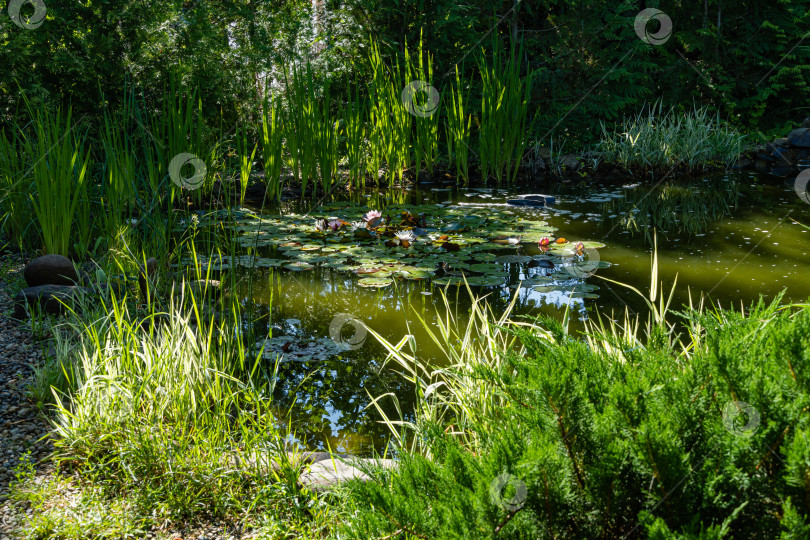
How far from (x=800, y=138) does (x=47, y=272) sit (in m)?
8.63

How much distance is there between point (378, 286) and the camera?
3588 millimetres

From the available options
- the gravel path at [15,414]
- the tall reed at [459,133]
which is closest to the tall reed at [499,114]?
the tall reed at [459,133]

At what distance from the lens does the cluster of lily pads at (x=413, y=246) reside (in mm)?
3701

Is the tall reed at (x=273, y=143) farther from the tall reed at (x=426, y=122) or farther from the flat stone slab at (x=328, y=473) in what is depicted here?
the flat stone slab at (x=328, y=473)

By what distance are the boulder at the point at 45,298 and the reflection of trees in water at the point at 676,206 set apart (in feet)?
12.1

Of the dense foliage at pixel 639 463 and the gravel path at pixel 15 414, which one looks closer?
the dense foliage at pixel 639 463

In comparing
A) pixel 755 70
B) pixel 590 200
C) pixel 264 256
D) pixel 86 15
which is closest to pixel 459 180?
pixel 590 200

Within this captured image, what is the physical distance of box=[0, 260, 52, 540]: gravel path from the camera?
5.70 ft

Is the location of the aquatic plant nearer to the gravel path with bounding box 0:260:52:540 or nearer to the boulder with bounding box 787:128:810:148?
the boulder with bounding box 787:128:810:148

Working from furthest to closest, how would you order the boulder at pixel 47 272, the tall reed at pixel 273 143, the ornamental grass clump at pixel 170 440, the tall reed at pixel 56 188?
the tall reed at pixel 273 143 < the tall reed at pixel 56 188 < the boulder at pixel 47 272 < the ornamental grass clump at pixel 170 440

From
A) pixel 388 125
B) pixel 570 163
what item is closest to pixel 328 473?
pixel 388 125

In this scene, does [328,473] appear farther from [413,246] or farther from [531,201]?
[531,201]

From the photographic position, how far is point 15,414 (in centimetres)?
205

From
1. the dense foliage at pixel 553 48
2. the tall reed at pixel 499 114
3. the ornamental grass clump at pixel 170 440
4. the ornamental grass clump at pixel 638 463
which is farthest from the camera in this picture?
the dense foliage at pixel 553 48
